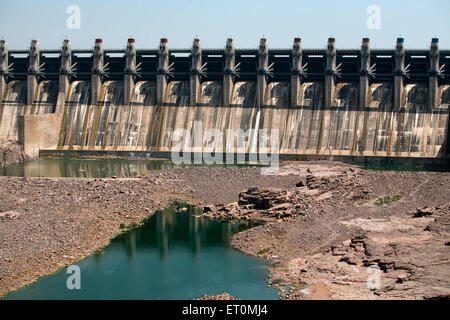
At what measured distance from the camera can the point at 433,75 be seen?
73.7 m

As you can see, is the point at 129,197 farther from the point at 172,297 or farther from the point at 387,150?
the point at 387,150

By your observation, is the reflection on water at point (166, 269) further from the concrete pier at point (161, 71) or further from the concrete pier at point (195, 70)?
the concrete pier at point (161, 71)

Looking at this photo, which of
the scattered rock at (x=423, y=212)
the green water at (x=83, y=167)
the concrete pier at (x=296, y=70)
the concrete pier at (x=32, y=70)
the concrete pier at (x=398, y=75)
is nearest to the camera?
the scattered rock at (x=423, y=212)

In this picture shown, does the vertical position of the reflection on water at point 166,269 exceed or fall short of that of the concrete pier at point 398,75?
it falls short

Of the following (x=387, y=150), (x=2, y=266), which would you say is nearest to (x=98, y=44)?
(x=387, y=150)

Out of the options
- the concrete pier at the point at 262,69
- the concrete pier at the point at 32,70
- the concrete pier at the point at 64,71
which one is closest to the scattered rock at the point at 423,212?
the concrete pier at the point at 262,69

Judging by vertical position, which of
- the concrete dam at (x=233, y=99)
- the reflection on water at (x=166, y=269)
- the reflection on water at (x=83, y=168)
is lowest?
the reflection on water at (x=166, y=269)

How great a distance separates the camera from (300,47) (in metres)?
77.7

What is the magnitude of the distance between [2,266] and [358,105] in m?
55.0

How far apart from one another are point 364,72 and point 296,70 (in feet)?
30.0

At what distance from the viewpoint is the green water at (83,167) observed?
64062mm

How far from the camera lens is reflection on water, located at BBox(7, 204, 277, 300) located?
30906 millimetres

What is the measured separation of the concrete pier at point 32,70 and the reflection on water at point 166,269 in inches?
1968

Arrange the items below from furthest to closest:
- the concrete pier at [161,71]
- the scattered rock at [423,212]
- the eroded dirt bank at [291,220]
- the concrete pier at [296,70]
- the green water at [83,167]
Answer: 1. the concrete pier at [161,71]
2. the concrete pier at [296,70]
3. the green water at [83,167]
4. the scattered rock at [423,212]
5. the eroded dirt bank at [291,220]
